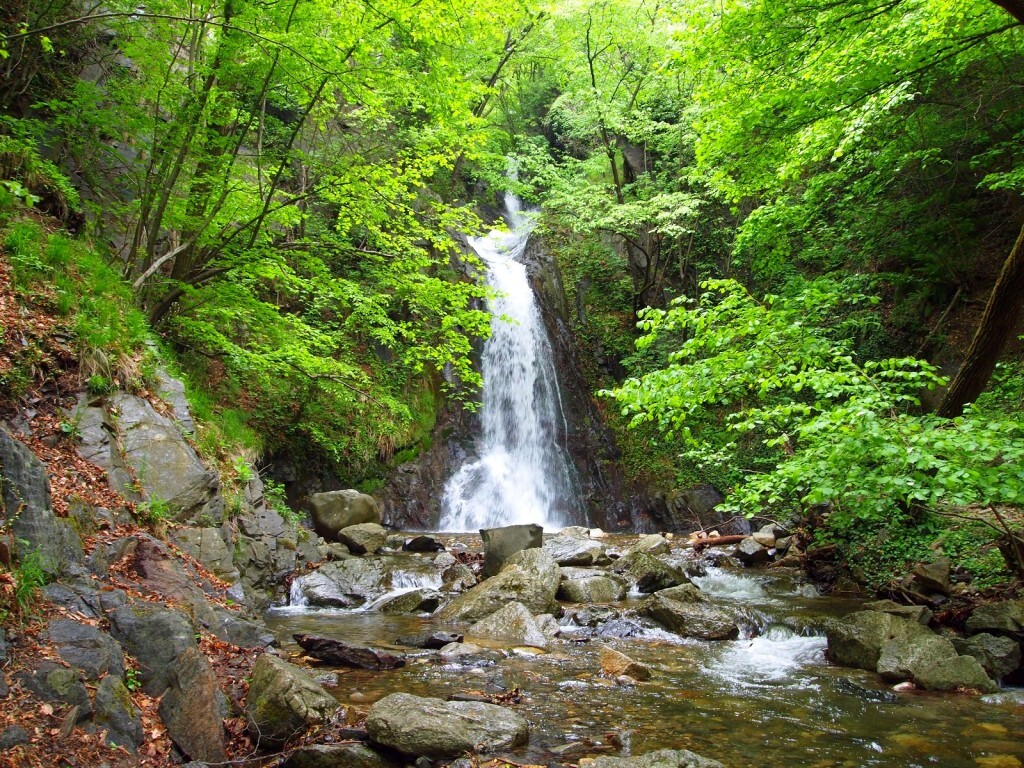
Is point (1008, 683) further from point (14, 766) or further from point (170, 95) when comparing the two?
point (170, 95)

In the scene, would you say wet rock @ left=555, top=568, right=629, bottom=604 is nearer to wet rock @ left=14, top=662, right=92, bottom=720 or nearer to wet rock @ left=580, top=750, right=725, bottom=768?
wet rock @ left=580, top=750, right=725, bottom=768

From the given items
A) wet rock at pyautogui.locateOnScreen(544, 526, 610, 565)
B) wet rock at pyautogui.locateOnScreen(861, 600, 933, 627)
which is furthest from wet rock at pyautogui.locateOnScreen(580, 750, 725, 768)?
wet rock at pyautogui.locateOnScreen(544, 526, 610, 565)

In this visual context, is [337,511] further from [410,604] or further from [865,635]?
[865,635]

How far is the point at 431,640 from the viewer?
6277 millimetres

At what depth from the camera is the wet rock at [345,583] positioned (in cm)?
812

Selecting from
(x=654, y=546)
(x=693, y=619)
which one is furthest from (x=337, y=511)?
(x=693, y=619)

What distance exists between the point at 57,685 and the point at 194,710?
2.85 feet

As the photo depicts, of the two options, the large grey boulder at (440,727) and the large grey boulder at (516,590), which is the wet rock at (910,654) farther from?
the large grey boulder at (516,590)

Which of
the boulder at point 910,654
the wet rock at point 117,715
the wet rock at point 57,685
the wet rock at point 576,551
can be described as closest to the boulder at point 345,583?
the wet rock at point 576,551

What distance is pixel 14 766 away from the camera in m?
2.34

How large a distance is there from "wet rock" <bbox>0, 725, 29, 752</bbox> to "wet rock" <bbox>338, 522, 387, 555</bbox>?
843cm

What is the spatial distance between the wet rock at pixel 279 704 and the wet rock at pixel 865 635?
4.89 meters

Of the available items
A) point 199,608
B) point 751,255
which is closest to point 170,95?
point 199,608

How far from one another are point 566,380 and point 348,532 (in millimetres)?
9713
